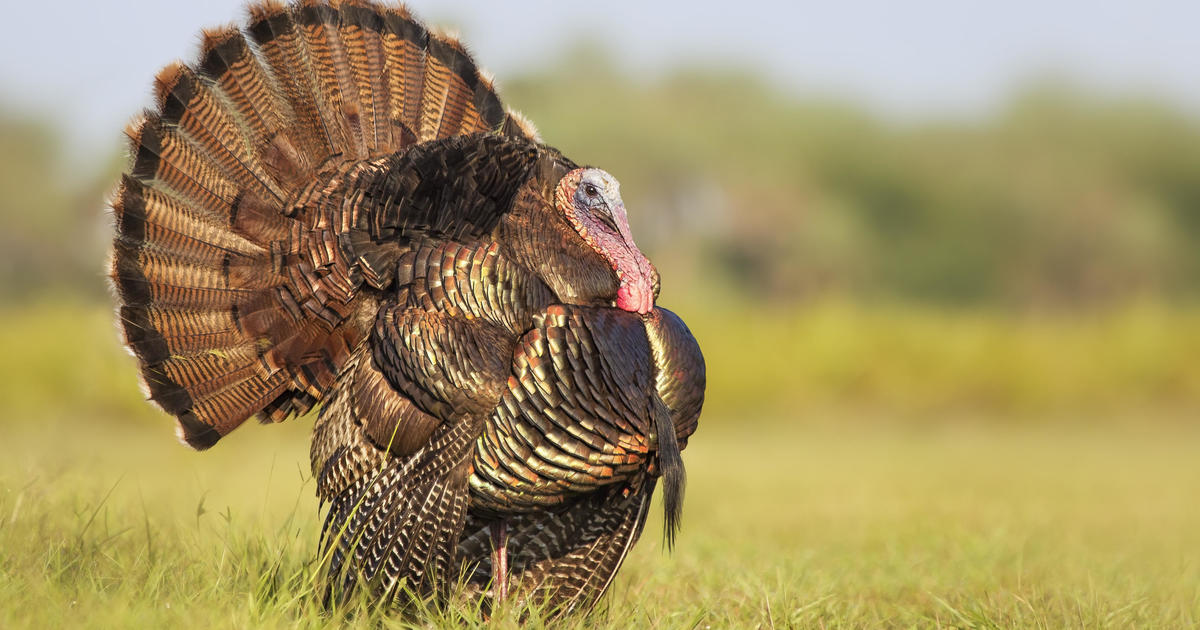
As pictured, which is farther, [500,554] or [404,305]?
[500,554]

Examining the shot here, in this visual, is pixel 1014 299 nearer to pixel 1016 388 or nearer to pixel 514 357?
pixel 1016 388

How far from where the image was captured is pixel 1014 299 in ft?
70.6

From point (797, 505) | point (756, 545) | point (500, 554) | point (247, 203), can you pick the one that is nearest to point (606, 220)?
point (500, 554)

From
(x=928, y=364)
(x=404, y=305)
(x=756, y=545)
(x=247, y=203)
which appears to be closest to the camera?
(x=404, y=305)

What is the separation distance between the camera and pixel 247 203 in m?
4.65

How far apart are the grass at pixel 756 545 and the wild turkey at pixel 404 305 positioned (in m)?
0.36

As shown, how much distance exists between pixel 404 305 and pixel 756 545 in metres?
3.18

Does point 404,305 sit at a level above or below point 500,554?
above

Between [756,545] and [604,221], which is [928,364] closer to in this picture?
[756,545]

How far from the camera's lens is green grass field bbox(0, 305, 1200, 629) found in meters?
4.10

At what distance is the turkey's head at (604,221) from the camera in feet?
13.3

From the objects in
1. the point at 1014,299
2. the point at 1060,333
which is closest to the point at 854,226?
the point at 1014,299

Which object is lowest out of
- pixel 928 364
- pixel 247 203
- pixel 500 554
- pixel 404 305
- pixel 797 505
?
pixel 928 364

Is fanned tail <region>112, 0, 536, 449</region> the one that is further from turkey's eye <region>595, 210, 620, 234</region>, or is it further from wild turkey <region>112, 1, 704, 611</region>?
turkey's eye <region>595, 210, 620, 234</region>
